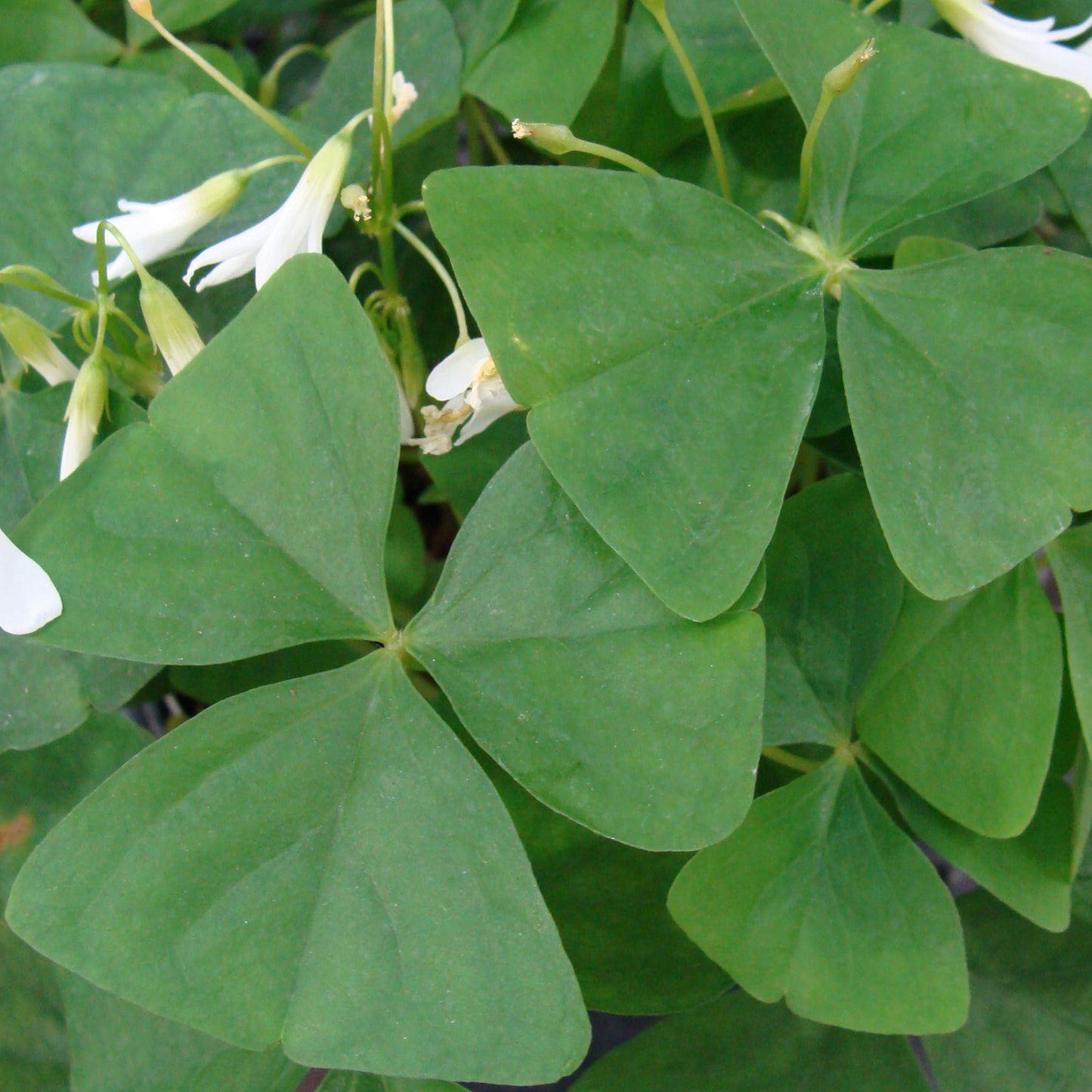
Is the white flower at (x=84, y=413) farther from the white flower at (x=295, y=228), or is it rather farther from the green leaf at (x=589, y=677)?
the green leaf at (x=589, y=677)

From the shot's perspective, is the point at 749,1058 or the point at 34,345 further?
the point at 749,1058

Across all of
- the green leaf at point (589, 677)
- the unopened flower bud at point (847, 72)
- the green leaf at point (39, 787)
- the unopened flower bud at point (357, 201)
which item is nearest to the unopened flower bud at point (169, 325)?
the unopened flower bud at point (357, 201)

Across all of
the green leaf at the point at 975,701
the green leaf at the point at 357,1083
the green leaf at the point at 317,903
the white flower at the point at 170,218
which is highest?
the white flower at the point at 170,218

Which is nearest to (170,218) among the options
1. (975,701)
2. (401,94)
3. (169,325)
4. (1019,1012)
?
(169,325)

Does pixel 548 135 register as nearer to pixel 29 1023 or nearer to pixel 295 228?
pixel 295 228

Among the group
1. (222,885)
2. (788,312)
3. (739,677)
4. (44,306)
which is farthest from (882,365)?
(44,306)

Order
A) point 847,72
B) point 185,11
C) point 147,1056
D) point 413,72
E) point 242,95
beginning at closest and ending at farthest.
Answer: point 847,72
point 242,95
point 147,1056
point 413,72
point 185,11

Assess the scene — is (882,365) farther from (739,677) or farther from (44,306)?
(44,306)
